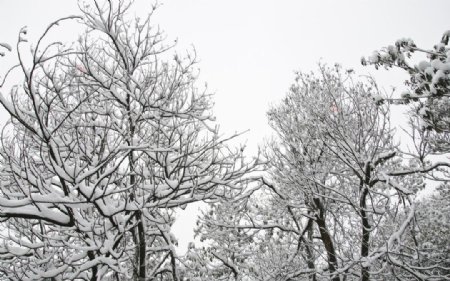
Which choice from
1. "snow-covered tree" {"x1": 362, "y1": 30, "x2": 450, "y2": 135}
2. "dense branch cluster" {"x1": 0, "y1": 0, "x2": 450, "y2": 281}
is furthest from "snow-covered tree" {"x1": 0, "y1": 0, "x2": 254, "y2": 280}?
"snow-covered tree" {"x1": 362, "y1": 30, "x2": 450, "y2": 135}

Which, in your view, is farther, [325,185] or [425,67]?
[325,185]

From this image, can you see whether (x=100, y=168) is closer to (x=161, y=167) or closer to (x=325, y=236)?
(x=161, y=167)

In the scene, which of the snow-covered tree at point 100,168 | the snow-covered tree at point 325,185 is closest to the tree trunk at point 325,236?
the snow-covered tree at point 325,185

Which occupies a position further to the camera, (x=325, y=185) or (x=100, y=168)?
(x=325, y=185)

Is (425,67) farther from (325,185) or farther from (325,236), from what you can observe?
(325,236)

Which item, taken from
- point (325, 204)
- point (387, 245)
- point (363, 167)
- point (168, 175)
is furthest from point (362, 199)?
point (168, 175)

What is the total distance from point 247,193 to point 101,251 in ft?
9.41

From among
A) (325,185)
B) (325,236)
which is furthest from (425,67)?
(325,236)

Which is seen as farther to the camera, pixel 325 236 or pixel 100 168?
pixel 325 236

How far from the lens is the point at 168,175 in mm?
4711

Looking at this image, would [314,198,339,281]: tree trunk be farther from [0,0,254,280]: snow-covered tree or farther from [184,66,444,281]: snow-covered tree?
[0,0,254,280]: snow-covered tree

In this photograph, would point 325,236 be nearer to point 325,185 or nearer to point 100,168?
point 325,185

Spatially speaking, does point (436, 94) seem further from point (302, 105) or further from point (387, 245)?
point (302, 105)

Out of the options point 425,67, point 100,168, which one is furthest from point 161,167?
point 425,67
